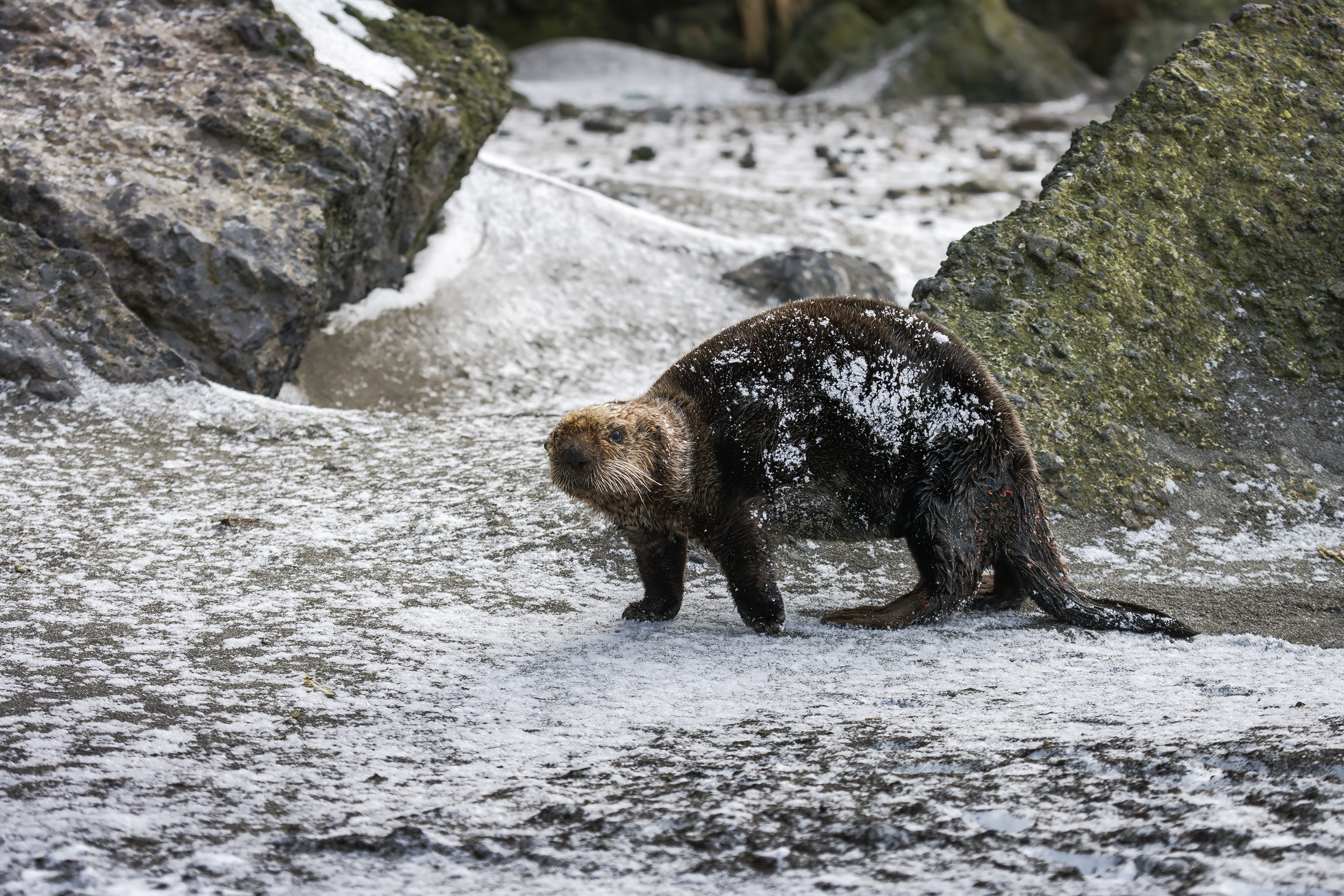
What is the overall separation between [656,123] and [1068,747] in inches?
534

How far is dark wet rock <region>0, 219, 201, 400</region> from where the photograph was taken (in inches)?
206

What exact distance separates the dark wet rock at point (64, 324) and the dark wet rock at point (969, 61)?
13547 millimetres

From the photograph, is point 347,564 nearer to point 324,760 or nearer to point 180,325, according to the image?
point 324,760

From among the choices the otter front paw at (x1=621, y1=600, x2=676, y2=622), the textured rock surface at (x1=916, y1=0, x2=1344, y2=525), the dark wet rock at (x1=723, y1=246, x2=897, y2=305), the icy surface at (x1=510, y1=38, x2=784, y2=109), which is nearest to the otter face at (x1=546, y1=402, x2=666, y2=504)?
the otter front paw at (x1=621, y1=600, x2=676, y2=622)

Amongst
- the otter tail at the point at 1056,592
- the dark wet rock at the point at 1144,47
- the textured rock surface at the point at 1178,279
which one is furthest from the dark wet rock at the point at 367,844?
the dark wet rock at the point at 1144,47

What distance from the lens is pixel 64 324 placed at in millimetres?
5430

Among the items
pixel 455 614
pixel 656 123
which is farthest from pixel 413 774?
pixel 656 123

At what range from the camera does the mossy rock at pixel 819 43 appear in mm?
20312

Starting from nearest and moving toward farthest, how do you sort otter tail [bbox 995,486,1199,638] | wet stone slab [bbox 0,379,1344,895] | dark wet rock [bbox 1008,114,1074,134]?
wet stone slab [bbox 0,379,1344,895], otter tail [bbox 995,486,1199,638], dark wet rock [bbox 1008,114,1074,134]

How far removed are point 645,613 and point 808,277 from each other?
16.0 ft

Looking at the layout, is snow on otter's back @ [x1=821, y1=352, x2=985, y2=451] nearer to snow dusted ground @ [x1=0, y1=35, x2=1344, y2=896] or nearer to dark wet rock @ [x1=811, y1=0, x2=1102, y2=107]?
snow dusted ground @ [x1=0, y1=35, x2=1344, y2=896]

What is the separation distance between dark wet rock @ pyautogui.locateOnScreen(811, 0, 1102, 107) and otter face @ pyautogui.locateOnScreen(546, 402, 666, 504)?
14.6 m

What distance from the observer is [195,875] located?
201cm

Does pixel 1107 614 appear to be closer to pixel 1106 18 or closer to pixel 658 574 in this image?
pixel 658 574
